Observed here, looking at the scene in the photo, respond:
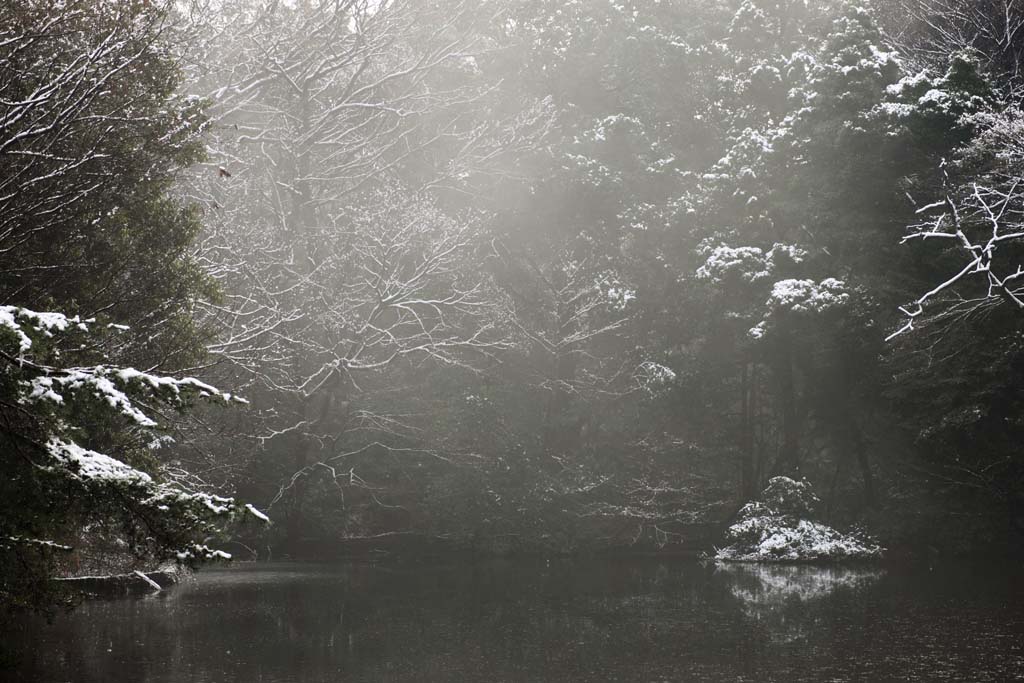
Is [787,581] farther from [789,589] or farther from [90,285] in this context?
[90,285]

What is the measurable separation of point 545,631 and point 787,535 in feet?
37.6

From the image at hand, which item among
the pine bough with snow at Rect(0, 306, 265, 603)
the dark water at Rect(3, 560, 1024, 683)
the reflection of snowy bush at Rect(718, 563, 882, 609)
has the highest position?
the pine bough with snow at Rect(0, 306, 265, 603)

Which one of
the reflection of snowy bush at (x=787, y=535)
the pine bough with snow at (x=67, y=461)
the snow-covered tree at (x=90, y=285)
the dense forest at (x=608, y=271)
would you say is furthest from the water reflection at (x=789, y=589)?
the snow-covered tree at (x=90, y=285)

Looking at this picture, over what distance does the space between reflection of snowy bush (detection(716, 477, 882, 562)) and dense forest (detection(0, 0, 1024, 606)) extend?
1118mm

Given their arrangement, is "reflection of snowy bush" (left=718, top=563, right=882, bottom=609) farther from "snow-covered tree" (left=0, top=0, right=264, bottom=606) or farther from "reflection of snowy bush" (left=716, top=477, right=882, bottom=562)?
"snow-covered tree" (left=0, top=0, right=264, bottom=606)

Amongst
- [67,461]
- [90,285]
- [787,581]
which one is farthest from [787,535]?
[67,461]

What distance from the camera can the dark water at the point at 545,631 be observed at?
Answer: 1020 centimetres

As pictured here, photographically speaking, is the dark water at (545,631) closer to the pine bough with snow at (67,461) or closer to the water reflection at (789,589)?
the water reflection at (789,589)

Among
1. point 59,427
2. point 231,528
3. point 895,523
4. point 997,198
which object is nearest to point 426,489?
point 231,528

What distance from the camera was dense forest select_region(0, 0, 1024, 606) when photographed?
72.4ft

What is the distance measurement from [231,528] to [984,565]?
16.0 m

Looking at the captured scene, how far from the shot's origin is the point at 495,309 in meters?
26.1

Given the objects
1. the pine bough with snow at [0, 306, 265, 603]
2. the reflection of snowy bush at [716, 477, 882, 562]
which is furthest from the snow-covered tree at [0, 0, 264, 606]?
the reflection of snowy bush at [716, 477, 882, 562]

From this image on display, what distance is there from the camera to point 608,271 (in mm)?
27297
